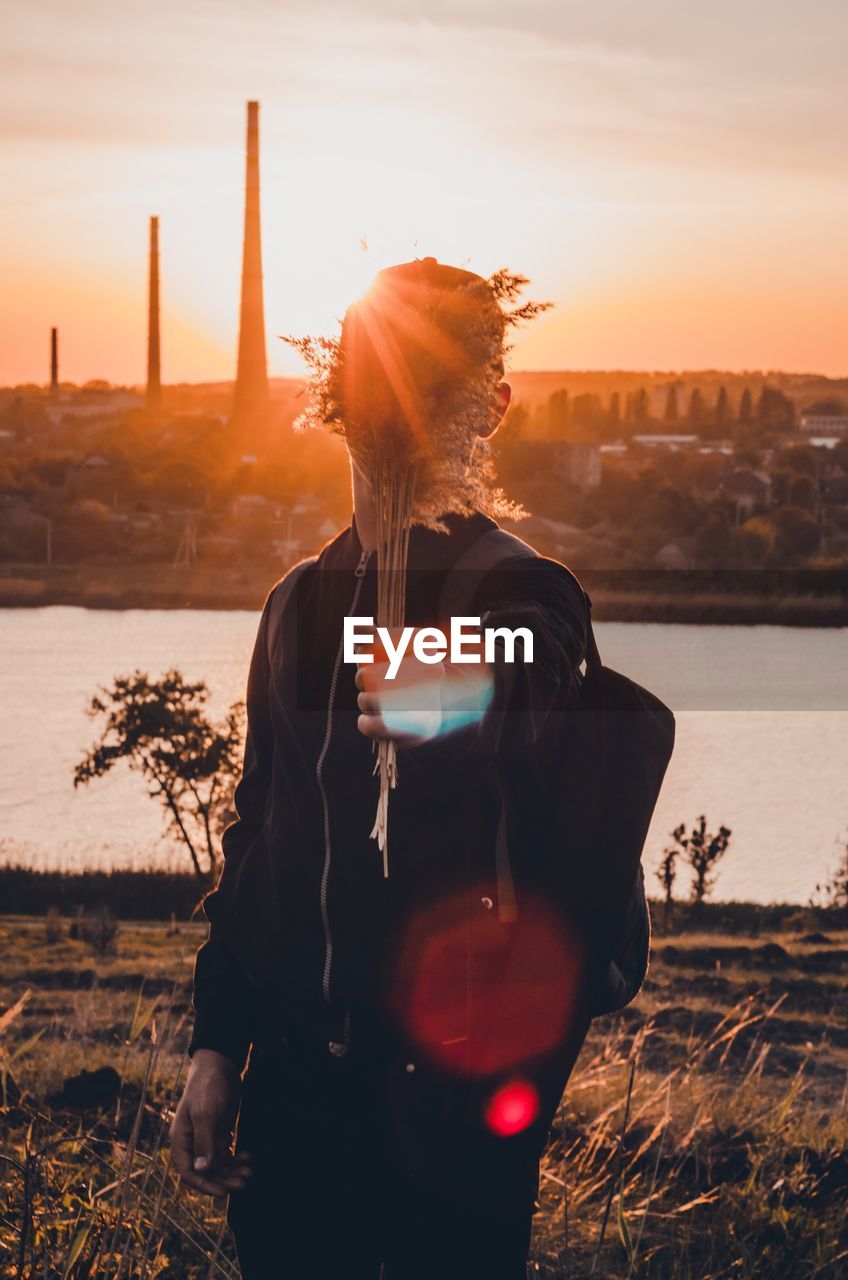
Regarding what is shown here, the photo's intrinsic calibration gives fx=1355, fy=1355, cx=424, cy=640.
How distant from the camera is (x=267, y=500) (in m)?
63.0

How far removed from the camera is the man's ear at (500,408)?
144cm

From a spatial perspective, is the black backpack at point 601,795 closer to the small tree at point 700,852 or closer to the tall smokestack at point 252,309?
the small tree at point 700,852

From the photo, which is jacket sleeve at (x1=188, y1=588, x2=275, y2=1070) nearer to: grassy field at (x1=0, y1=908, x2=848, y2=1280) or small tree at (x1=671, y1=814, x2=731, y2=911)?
grassy field at (x1=0, y1=908, x2=848, y2=1280)

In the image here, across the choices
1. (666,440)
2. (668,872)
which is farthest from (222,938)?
(666,440)

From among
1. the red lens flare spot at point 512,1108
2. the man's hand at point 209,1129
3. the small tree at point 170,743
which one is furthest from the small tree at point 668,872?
the red lens flare spot at point 512,1108

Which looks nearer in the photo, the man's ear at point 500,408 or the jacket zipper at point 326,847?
the man's ear at point 500,408

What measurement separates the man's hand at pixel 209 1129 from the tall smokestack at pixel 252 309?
A: 232 feet

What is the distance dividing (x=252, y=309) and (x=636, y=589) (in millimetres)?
30923

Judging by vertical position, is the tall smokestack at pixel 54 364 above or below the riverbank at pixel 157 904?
above

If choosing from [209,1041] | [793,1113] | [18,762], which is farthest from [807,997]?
[18,762]

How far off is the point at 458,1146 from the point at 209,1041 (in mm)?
376

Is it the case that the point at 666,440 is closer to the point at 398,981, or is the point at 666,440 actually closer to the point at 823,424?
the point at 823,424

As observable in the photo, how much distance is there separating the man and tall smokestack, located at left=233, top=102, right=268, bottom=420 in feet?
232

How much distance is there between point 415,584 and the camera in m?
1.55
